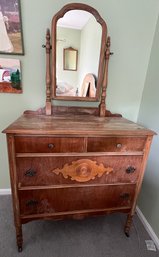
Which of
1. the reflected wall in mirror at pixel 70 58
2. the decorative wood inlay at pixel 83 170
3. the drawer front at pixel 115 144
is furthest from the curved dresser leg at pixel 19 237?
the reflected wall in mirror at pixel 70 58

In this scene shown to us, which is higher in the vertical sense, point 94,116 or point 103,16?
point 103,16

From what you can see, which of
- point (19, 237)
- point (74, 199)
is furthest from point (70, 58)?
point (19, 237)

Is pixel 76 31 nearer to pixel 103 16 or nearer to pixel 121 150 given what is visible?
pixel 103 16

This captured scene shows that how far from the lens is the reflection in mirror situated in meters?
1.32

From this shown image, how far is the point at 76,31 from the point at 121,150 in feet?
3.45

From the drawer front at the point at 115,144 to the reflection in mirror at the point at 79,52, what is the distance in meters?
0.59

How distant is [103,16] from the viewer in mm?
1398

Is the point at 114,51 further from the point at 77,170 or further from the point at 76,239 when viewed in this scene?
the point at 76,239

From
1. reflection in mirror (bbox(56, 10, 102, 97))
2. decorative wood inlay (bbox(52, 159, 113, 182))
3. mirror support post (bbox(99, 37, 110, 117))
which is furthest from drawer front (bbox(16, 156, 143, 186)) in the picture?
reflection in mirror (bbox(56, 10, 102, 97))

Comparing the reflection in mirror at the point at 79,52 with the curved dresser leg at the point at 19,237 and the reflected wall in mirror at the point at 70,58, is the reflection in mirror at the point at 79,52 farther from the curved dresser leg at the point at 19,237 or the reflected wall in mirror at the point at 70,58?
the curved dresser leg at the point at 19,237

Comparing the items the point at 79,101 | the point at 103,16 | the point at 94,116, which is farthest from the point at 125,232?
the point at 103,16

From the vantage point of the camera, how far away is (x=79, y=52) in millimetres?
1396

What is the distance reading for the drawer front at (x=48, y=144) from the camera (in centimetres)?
100

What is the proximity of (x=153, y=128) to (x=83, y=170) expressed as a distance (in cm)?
83
